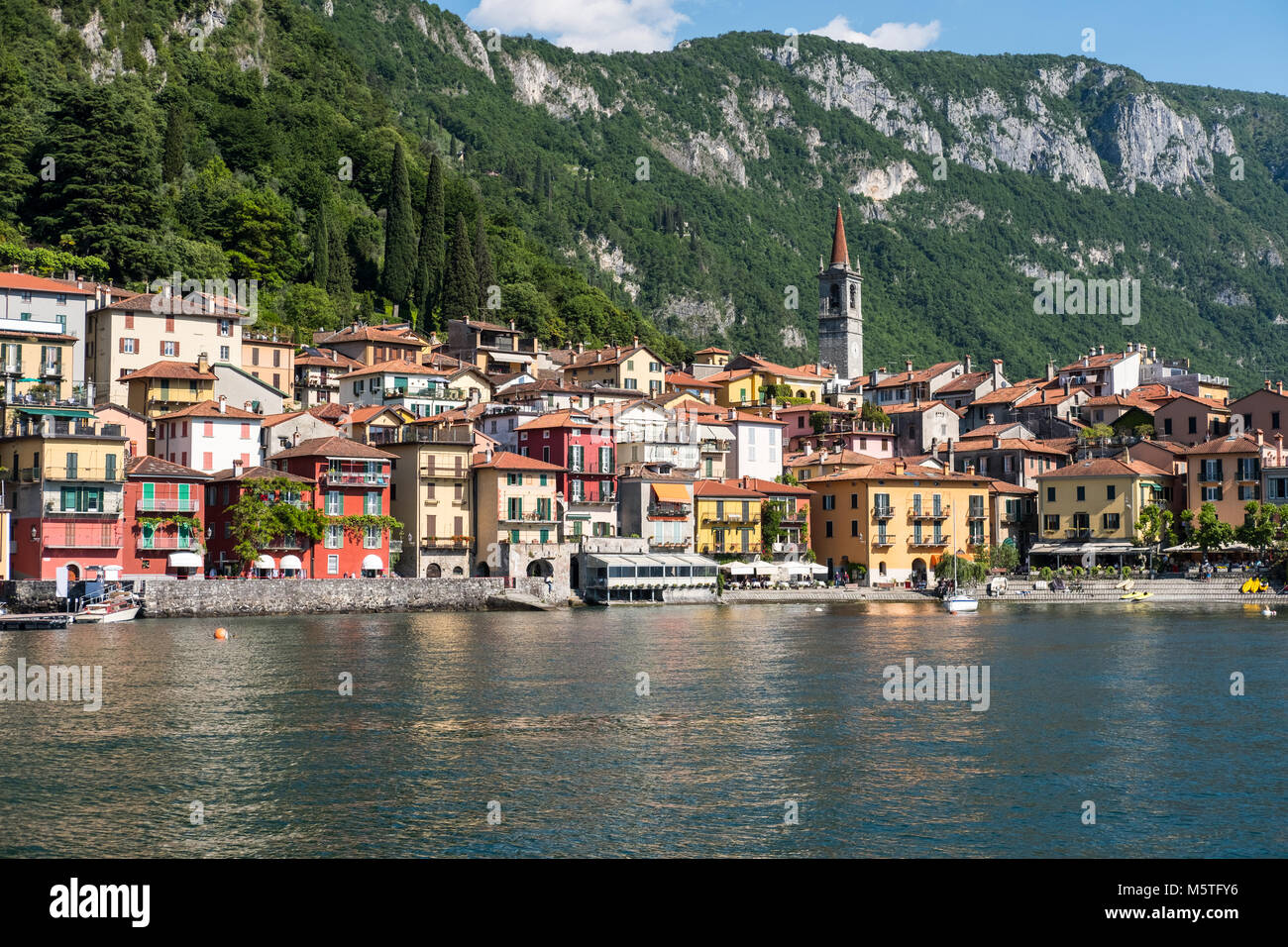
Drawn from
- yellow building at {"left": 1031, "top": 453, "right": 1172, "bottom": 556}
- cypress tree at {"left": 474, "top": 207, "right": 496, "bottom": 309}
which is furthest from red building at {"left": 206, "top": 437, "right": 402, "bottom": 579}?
cypress tree at {"left": 474, "top": 207, "right": 496, "bottom": 309}

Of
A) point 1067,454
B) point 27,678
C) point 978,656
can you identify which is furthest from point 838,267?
point 27,678

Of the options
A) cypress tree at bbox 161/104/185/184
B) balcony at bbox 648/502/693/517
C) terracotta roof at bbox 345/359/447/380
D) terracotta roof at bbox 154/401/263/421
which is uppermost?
cypress tree at bbox 161/104/185/184

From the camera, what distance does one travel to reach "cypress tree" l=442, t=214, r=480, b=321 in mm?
120250

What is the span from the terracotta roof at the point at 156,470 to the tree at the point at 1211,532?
185ft

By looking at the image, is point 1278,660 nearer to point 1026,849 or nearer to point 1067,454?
point 1026,849

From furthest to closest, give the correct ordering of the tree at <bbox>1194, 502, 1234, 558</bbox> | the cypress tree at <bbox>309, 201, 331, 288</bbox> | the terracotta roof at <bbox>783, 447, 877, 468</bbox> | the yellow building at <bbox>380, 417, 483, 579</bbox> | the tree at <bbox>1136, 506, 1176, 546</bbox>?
1. the cypress tree at <bbox>309, 201, 331, 288</bbox>
2. the terracotta roof at <bbox>783, 447, 877, 468</bbox>
3. the tree at <bbox>1136, 506, 1176, 546</bbox>
4. the tree at <bbox>1194, 502, 1234, 558</bbox>
5. the yellow building at <bbox>380, 417, 483, 579</bbox>

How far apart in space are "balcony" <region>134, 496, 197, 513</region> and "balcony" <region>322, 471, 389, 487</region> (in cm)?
669

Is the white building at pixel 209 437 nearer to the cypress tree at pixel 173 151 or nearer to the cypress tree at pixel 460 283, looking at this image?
the cypress tree at pixel 460 283

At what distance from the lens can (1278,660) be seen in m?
45.9

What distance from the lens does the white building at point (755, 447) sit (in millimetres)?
97938

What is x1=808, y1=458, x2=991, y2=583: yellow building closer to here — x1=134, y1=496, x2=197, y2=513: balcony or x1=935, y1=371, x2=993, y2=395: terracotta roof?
x1=935, y1=371, x2=993, y2=395: terracotta roof

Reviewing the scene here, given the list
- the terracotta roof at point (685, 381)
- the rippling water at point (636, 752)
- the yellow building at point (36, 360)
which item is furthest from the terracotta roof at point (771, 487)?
the yellow building at point (36, 360)

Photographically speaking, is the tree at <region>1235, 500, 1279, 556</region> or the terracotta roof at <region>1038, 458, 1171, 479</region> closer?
the tree at <region>1235, 500, 1279, 556</region>

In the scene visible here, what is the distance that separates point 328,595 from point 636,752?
139ft
